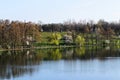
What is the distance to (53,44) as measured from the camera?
74500 mm

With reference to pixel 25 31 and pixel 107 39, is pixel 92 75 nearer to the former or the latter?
pixel 25 31

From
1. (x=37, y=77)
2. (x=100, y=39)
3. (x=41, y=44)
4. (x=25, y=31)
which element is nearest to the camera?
(x=37, y=77)

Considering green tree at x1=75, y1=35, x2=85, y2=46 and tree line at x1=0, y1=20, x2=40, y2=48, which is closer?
tree line at x1=0, y1=20, x2=40, y2=48

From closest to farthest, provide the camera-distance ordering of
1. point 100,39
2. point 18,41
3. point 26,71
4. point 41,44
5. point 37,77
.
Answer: point 37,77, point 26,71, point 18,41, point 41,44, point 100,39

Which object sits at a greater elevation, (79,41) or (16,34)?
(16,34)

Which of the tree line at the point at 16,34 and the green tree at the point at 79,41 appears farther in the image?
the green tree at the point at 79,41

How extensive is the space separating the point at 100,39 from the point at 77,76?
62.2 meters

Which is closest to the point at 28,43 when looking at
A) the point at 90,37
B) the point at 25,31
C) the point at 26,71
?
the point at 25,31

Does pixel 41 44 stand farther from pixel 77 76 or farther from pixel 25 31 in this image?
pixel 77 76

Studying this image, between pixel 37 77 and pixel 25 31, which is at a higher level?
pixel 25 31

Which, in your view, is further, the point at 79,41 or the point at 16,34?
the point at 79,41

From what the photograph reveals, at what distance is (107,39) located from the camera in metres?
90.9

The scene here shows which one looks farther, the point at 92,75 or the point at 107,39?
the point at 107,39

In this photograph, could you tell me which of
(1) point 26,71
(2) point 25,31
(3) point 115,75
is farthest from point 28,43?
(3) point 115,75
